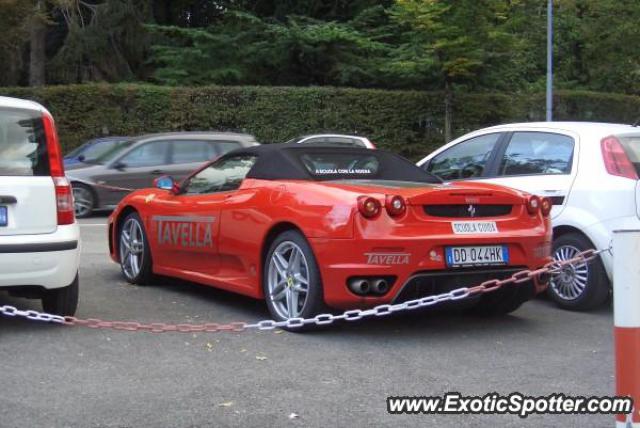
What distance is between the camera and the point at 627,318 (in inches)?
134

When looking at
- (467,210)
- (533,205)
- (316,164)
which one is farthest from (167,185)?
(533,205)

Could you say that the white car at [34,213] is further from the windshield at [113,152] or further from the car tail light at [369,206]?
the windshield at [113,152]

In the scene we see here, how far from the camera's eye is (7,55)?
2598 centimetres

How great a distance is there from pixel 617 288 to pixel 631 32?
87.1 ft

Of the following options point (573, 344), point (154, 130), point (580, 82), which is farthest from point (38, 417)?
point (580, 82)

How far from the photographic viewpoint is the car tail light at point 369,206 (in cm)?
561

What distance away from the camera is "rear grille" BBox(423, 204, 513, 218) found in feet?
19.1

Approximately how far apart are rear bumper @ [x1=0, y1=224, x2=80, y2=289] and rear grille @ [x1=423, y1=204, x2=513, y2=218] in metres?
2.54

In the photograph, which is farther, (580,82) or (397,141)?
(580,82)

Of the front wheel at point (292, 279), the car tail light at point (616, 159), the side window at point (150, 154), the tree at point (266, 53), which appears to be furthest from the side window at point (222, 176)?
the tree at point (266, 53)

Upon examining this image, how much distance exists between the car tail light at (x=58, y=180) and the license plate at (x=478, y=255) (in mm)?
2710

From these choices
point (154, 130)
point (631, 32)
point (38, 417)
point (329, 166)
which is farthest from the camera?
point (631, 32)

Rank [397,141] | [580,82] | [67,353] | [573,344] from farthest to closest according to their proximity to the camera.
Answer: [580,82] < [397,141] < [573,344] < [67,353]

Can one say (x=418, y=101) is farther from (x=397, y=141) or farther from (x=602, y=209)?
(x=602, y=209)
